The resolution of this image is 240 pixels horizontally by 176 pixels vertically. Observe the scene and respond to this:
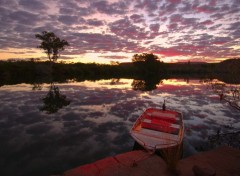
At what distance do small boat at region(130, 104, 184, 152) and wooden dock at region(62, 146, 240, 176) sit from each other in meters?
0.64

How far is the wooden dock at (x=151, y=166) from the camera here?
25.3ft

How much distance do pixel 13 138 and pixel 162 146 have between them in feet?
30.9

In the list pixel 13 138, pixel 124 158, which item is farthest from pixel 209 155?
pixel 13 138

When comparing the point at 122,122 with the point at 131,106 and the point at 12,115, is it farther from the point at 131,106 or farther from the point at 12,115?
the point at 12,115

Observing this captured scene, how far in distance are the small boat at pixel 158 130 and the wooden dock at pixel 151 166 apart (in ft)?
2.11

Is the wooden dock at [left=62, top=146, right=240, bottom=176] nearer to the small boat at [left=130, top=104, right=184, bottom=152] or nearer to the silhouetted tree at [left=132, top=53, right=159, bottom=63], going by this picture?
the small boat at [left=130, top=104, right=184, bottom=152]

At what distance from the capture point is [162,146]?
919 centimetres

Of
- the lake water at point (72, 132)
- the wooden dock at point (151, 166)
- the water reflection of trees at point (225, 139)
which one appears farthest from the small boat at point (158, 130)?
the water reflection of trees at point (225, 139)

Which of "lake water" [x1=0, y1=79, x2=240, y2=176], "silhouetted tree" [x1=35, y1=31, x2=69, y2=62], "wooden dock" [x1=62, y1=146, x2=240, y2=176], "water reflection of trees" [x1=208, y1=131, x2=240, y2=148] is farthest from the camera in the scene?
"silhouetted tree" [x1=35, y1=31, x2=69, y2=62]

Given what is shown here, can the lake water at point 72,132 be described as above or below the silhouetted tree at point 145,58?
below

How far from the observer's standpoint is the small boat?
951cm


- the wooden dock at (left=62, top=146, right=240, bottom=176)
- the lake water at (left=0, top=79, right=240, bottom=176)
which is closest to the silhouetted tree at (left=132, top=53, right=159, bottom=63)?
the lake water at (left=0, top=79, right=240, bottom=176)

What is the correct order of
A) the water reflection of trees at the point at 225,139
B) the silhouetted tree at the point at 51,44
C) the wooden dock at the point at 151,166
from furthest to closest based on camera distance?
the silhouetted tree at the point at 51,44, the water reflection of trees at the point at 225,139, the wooden dock at the point at 151,166

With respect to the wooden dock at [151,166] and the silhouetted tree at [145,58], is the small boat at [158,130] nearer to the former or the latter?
the wooden dock at [151,166]
